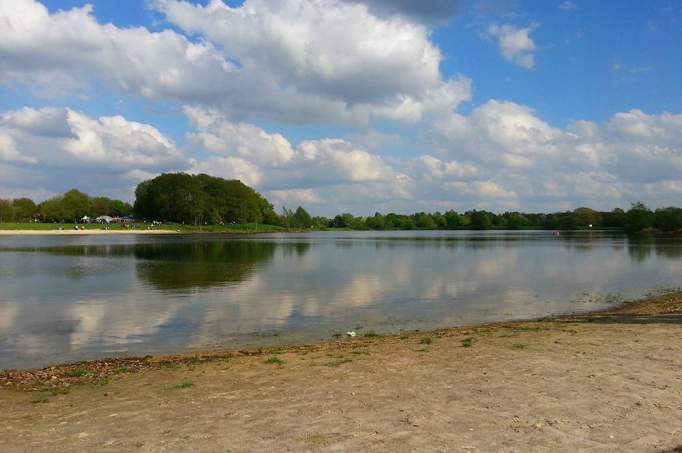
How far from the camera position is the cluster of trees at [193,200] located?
172875mm

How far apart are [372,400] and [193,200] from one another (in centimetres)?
17168

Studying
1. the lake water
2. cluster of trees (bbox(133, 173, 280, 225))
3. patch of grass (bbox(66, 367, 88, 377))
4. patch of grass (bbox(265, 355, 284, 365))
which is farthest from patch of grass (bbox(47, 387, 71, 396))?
cluster of trees (bbox(133, 173, 280, 225))

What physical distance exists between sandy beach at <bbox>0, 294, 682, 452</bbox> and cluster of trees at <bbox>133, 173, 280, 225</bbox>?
165 m

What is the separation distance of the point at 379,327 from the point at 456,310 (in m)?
5.94

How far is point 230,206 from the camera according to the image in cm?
19212

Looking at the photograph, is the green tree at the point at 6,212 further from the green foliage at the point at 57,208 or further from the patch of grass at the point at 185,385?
the patch of grass at the point at 185,385

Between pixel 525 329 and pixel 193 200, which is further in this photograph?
pixel 193 200

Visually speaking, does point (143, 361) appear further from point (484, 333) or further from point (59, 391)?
point (484, 333)

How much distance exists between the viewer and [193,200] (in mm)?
173625

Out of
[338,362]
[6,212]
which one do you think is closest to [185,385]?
[338,362]

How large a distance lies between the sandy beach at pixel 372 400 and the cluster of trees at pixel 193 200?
165 metres

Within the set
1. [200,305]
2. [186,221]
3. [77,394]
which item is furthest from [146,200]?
[77,394]

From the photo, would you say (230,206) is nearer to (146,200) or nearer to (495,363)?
(146,200)

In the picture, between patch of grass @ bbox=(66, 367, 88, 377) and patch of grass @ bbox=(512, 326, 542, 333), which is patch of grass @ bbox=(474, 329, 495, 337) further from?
patch of grass @ bbox=(66, 367, 88, 377)
